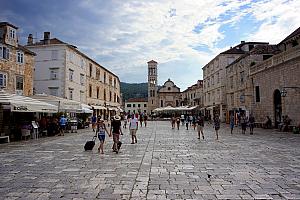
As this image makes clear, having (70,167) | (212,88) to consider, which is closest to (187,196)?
(70,167)

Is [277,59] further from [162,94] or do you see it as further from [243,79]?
[162,94]

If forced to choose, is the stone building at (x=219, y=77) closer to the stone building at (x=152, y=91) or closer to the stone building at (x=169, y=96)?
the stone building at (x=169, y=96)

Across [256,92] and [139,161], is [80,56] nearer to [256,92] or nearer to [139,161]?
[256,92]

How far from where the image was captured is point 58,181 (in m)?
6.67

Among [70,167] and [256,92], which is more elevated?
[256,92]

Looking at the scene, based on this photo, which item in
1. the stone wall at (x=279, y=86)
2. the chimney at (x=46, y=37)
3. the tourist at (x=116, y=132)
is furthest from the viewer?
the chimney at (x=46, y=37)

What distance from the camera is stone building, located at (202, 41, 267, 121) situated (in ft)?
142

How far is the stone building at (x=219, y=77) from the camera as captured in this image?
43.2m

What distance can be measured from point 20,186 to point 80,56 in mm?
36408

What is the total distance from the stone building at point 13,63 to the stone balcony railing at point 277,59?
2345cm

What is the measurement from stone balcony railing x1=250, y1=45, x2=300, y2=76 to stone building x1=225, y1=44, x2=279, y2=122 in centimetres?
154

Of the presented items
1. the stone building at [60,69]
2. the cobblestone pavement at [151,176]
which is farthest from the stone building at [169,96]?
the cobblestone pavement at [151,176]

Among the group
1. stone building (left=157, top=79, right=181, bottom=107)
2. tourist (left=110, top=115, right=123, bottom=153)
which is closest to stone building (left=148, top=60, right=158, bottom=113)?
stone building (left=157, top=79, right=181, bottom=107)

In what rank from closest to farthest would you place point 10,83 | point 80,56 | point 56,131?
point 56,131
point 10,83
point 80,56
